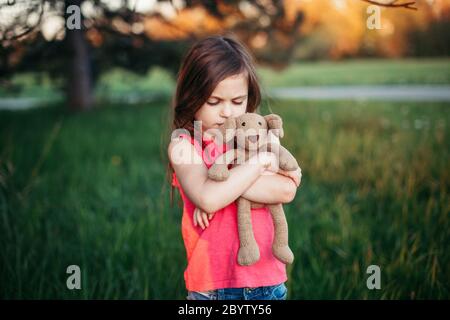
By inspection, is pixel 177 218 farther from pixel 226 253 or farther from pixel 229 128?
pixel 229 128

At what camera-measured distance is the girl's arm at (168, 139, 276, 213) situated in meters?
1.19

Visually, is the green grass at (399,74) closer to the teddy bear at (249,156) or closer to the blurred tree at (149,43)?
the blurred tree at (149,43)

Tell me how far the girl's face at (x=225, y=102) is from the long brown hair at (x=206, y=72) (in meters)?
0.02

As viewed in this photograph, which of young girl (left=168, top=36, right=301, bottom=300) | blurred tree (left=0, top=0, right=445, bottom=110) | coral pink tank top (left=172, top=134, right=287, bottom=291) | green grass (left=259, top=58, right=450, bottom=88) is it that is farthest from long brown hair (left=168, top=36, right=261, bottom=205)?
green grass (left=259, top=58, right=450, bottom=88)

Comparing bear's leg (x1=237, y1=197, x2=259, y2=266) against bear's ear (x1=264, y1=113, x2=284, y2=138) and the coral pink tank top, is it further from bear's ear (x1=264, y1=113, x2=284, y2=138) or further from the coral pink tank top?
bear's ear (x1=264, y1=113, x2=284, y2=138)

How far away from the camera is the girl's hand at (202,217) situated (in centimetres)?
131

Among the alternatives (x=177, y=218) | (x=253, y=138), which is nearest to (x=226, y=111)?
(x=253, y=138)

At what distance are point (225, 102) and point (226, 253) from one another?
458 mm

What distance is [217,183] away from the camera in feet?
3.92

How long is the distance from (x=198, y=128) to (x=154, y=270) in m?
1.18

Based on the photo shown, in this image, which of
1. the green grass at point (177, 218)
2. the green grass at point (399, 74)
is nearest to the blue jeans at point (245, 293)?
the green grass at point (177, 218)

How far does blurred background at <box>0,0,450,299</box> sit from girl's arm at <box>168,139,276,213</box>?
1.08 feet
